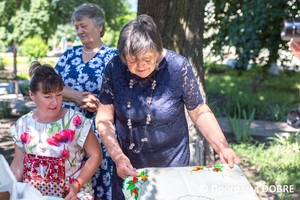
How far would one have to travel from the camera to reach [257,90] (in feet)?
33.7

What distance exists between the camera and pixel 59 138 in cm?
221

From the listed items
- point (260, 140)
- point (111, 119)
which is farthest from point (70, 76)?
point (260, 140)

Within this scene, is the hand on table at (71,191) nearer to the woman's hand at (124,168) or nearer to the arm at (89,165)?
the arm at (89,165)

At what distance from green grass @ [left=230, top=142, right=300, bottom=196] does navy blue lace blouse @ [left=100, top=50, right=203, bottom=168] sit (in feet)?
7.98

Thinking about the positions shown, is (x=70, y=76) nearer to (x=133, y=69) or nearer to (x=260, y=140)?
(x=133, y=69)

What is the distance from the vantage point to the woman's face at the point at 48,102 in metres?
2.17

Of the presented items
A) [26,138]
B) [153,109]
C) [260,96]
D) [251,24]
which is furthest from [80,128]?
[260,96]

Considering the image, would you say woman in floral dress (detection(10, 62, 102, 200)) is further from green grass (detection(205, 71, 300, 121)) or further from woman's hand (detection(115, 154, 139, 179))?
green grass (detection(205, 71, 300, 121))

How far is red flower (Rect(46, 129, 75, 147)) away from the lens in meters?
2.19

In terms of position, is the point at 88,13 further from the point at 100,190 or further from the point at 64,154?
the point at 100,190

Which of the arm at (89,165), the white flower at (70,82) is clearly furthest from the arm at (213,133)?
the white flower at (70,82)

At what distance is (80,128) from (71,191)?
1.47 feet

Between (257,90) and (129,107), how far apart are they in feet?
29.5

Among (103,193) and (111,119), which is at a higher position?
(111,119)
